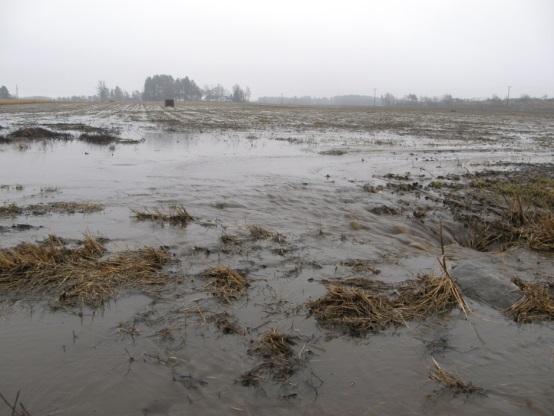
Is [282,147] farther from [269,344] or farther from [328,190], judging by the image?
[269,344]

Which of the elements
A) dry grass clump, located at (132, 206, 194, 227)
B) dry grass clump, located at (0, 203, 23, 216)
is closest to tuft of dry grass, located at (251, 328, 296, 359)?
dry grass clump, located at (132, 206, 194, 227)

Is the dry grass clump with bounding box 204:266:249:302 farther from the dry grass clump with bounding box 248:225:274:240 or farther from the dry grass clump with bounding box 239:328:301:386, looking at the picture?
the dry grass clump with bounding box 248:225:274:240

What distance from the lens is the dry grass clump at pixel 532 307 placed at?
4996 millimetres

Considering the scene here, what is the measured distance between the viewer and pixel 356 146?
69.3ft

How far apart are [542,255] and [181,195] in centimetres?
787

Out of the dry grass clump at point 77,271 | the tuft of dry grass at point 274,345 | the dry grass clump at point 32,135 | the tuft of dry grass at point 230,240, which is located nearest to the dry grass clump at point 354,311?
the tuft of dry grass at point 274,345

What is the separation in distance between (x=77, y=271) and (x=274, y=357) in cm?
317

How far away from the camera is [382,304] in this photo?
510 cm

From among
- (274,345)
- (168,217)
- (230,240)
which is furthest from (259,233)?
(274,345)

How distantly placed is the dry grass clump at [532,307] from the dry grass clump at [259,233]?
3.99 meters

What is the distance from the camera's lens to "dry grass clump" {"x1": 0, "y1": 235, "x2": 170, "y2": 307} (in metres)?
5.20

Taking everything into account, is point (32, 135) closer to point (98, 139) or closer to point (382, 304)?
point (98, 139)

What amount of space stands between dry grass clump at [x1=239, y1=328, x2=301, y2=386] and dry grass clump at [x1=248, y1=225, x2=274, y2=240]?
3.10 meters

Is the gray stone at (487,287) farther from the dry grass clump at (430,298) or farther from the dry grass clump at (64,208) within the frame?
the dry grass clump at (64,208)
